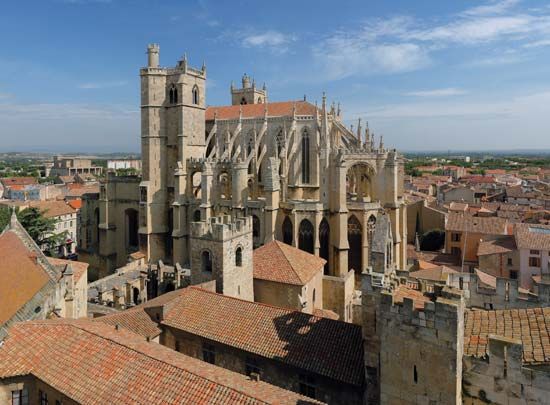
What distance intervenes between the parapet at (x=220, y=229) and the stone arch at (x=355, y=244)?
15362 mm

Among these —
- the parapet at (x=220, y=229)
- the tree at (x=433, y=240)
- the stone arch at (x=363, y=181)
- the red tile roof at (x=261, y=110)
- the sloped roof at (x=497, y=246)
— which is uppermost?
the red tile roof at (x=261, y=110)

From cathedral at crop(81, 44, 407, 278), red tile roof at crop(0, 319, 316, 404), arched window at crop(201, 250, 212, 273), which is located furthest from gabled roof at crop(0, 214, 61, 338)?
cathedral at crop(81, 44, 407, 278)

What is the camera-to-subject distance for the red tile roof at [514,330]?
10.8m

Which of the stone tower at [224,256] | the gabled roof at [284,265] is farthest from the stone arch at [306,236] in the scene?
the stone tower at [224,256]

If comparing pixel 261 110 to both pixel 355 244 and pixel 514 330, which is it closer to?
pixel 355 244

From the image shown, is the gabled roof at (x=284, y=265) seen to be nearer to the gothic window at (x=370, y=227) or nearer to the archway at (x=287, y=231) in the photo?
the archway at (x=287, y=231)

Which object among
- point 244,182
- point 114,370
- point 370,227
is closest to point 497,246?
point 370,227

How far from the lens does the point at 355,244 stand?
1512 inches

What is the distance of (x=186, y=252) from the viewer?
43.7 meters

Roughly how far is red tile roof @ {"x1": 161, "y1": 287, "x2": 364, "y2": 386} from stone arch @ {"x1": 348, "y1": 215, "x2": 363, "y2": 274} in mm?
20767

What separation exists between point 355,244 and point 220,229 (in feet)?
61.5

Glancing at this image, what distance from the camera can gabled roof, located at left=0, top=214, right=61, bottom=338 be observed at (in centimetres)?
1731

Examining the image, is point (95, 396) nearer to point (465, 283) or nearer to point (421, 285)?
point (421, 285)

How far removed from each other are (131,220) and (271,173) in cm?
2167
